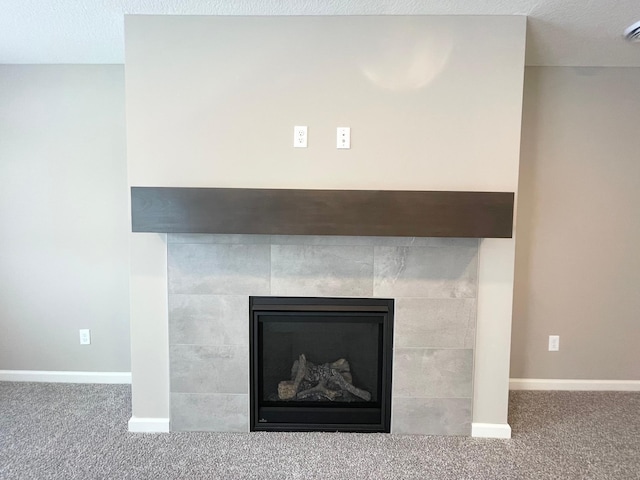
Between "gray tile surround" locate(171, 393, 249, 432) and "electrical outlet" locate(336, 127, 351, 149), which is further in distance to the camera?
"gray tile surround" locate(171, 393, 249, 432)

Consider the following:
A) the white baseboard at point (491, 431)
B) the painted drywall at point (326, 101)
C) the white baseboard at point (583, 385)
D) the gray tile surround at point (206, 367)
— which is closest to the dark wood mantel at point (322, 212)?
the painted drywall at point (326, 101)

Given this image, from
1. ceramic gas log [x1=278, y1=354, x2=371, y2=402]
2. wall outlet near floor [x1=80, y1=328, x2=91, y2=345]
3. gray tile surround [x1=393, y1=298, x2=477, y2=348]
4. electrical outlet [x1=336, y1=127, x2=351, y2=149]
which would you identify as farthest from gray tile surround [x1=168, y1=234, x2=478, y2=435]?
wall outlet near floor [x1=80, y1=328, x2=91, y2=345]

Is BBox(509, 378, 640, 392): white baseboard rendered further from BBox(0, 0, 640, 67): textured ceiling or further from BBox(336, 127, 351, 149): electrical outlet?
BBox(0, 0, 640, 67): textured ceiling

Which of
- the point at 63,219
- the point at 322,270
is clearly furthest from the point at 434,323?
the point at 63,219

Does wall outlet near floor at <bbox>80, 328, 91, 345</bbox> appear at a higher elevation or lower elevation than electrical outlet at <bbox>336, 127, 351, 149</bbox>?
lower

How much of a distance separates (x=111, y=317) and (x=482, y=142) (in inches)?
105

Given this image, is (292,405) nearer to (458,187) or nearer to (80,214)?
(458,187)

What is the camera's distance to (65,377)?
2.56 metres

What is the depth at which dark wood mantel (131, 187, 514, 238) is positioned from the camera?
1760 mm

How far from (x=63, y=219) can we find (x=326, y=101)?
2029 mm

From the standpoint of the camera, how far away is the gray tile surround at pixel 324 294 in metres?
1.93

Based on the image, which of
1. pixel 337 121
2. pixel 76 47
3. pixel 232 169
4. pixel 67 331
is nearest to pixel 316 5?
pixel 337 121

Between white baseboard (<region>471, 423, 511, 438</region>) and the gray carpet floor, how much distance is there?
0.12ft

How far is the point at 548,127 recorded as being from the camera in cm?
239
